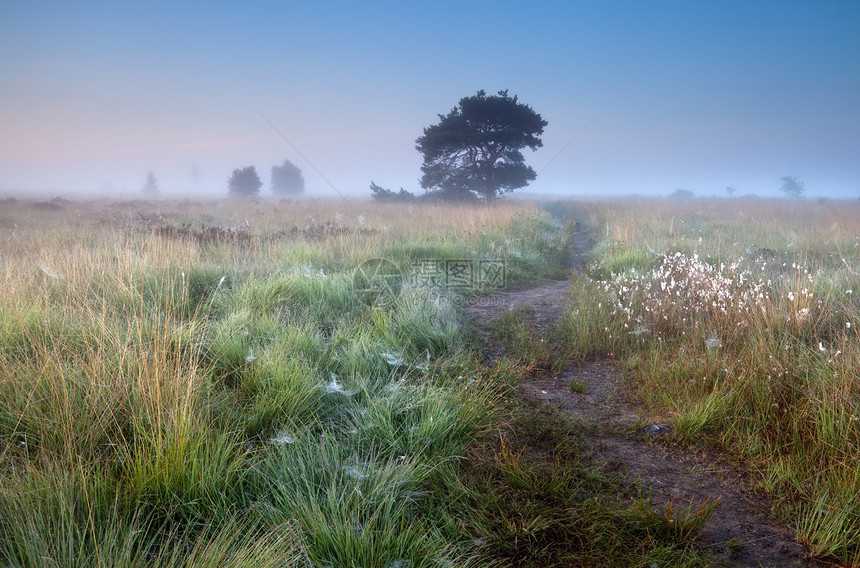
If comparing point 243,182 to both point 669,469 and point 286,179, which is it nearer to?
point 286,179

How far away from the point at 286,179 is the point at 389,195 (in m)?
38.1

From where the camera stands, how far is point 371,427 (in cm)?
275

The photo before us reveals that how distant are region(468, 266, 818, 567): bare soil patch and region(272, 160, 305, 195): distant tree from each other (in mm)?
60536

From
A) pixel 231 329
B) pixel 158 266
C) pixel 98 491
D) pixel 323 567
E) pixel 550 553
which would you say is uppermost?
pixel 158 266

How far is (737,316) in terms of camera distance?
4332 mm

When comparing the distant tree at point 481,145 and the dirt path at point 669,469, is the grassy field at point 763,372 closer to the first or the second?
the dirt path at point 669,469

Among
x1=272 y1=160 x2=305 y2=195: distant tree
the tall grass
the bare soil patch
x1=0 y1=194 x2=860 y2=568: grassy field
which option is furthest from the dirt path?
x1=272 y1=160 x2=305 y2=195: distant tree

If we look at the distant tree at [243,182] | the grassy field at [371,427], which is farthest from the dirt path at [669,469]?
the distant tree at [243,182]

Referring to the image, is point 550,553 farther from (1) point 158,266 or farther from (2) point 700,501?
(1) point 158,266

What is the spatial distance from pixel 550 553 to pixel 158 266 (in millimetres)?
5970

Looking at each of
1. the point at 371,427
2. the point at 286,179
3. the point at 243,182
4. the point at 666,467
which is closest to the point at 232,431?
the point at 371,427

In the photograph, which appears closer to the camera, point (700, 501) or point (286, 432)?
point (700, 501)

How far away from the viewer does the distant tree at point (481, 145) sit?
2336 cm

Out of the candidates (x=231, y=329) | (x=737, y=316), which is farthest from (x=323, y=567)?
(x=737, y=316)
